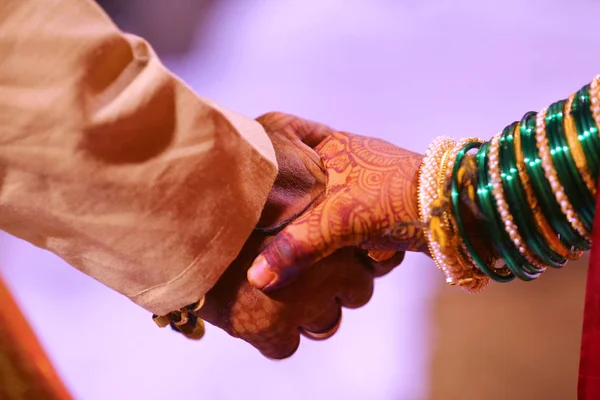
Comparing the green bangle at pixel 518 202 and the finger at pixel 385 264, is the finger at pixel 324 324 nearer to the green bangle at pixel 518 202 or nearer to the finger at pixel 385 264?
the finger at pixel 385 264

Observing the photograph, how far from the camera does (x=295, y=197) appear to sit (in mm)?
568

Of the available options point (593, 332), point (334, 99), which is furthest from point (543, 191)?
point (334, 99)

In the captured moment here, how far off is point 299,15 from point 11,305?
676 mm

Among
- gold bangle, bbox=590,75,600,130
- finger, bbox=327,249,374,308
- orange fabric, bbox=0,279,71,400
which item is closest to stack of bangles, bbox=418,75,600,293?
gold bangle, bbox=590,75,600,130

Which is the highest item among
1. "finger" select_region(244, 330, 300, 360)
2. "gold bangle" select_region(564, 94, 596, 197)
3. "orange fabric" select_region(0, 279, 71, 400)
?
"gold bangle" select_region(564, 94, 596, 197)

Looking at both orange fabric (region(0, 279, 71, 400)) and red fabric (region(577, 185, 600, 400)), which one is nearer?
red fabric (region(577, 185, 600, 400))

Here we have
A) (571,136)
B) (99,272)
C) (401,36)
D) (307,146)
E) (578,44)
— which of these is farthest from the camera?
(401,36)

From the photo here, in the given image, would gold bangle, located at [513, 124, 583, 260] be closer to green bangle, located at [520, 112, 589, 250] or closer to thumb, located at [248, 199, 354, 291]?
green bangle, located at [520, 112, 589, 250]

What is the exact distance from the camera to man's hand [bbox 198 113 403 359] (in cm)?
54

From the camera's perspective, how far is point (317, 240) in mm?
486

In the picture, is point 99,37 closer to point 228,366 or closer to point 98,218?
point 98,218

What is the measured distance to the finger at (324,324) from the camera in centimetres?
58

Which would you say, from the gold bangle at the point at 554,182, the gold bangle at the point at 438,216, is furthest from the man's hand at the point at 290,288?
the gold bangle at the point at 554,182

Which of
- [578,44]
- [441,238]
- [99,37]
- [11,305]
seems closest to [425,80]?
[578,44]
